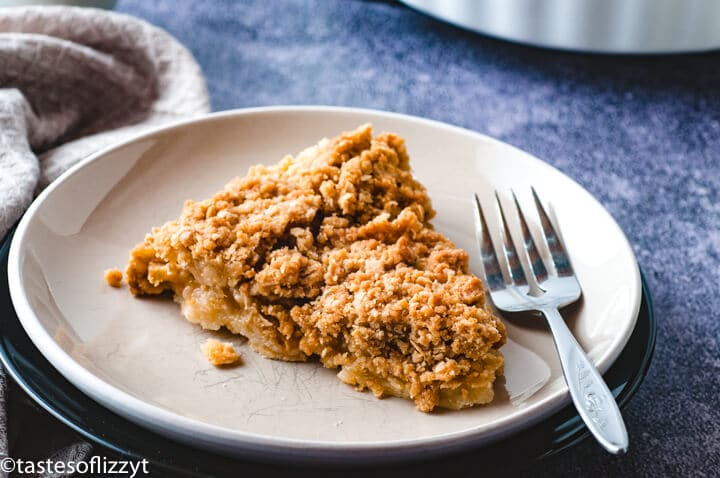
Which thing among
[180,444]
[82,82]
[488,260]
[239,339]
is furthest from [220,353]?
[82,82]

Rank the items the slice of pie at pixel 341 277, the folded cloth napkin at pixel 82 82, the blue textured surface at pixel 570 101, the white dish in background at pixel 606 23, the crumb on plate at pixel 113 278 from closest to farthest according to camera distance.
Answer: the slice of pie at pixel 341 277 < the crumb on plate at pixel 113 278 < the blue textured surface at pixel 570 101 < the folded cloth napkin at pixel 82 82 < the white dish in background at pixel 606 23

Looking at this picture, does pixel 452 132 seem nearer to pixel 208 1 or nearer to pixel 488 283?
pixel 488 283

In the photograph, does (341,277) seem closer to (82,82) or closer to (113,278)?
(113,278)

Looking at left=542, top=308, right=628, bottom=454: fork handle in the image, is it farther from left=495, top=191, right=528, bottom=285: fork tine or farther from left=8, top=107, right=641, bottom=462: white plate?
left=495, top=191, right=528, bottom=285: fork tine

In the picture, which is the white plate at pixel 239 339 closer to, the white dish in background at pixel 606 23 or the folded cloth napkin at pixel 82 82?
the folded cloth napkin at pixel 82 82

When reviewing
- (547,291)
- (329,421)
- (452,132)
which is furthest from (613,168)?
(329,421)

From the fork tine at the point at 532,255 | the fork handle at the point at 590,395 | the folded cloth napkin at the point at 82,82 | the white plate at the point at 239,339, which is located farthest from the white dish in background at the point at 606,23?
the fork handle at the point at 590,395

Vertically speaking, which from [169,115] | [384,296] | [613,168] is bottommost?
[613,168]
